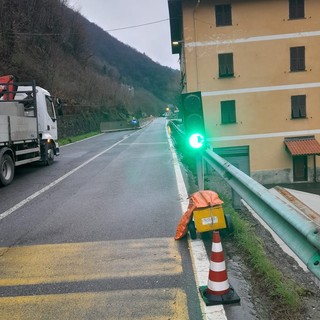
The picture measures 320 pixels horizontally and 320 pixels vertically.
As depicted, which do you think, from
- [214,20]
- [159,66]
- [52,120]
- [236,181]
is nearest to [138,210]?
[236,181]

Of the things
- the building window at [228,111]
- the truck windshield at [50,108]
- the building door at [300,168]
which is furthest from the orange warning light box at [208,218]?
Result: the building door at [300,168]

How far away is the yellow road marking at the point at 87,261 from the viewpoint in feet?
13.6

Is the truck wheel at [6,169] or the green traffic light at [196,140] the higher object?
the green traffic light at [196,140]

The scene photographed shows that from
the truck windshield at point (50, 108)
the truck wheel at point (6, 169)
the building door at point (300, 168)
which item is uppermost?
the truck windshield at point (50, 108)

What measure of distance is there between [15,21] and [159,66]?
160 m

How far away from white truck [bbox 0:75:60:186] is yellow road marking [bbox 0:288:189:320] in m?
6.96

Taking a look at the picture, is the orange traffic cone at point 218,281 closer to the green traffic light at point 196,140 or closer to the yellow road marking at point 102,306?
the yellow road marking at point 102,306

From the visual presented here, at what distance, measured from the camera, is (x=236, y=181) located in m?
4.81

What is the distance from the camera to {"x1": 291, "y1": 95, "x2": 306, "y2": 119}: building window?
30.5m

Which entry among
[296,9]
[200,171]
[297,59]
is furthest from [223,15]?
[200,171]

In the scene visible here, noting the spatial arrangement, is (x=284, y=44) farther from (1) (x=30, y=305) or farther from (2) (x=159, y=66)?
(2) (x=159, y=66)

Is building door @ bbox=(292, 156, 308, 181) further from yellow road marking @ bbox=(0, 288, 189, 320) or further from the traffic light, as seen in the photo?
yellow road marking @ bbox=(0, 288, 189, 320)

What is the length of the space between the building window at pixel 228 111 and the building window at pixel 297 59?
5355mm

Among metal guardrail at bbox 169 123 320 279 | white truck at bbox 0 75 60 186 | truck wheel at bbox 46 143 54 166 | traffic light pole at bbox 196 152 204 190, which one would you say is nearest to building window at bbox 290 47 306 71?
white truck at bbox 0 75 60 186
